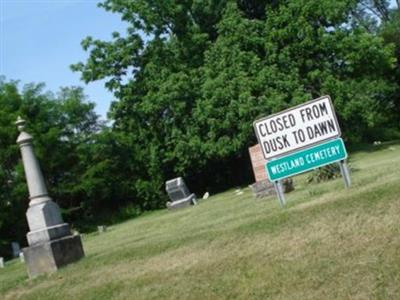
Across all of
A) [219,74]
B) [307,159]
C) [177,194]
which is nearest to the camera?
[307,159]

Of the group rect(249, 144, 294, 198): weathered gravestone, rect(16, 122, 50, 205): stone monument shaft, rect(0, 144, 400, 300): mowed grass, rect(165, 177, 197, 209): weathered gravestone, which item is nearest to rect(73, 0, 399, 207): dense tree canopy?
rect(165, 177, 197, 209): weathered gravestone

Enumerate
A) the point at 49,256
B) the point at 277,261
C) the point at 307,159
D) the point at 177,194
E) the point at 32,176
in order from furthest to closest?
the point at 177,194 → the point at 32,176 → the point at 49,256 → the point at 307,159 → the point at 277,261

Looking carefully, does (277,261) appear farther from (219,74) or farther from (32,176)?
(219,74)

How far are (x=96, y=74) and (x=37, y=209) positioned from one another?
25009 millimetres

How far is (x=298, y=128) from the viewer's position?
32.0ft

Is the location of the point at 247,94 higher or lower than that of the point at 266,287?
higher

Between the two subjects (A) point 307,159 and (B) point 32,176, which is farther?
(B) point 32,176

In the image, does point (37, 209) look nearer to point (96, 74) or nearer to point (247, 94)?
point (247, 94)

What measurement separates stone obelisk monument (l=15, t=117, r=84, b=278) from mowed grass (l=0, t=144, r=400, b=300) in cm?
94

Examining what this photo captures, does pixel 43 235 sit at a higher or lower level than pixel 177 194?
lower

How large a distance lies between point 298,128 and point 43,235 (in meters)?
4.69

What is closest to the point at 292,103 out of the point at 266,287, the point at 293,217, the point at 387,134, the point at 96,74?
the point at 96,74

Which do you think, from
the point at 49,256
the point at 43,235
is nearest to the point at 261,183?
the point at 43,235

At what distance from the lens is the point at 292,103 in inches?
1209
